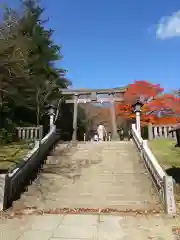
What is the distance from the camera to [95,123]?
4003 centimetres

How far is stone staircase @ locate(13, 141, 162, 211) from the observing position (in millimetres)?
8148

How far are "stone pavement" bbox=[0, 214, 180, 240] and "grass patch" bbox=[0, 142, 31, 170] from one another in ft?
15.2

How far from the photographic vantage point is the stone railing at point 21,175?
7.93 meters

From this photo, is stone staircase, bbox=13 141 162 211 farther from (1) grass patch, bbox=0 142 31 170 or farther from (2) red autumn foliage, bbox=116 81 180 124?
(2) red autumn foliage, bbox=116 81 180 124

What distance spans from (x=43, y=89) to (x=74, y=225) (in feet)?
55.6

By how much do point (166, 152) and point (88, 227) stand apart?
829 cm

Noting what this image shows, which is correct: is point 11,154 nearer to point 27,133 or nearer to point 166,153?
point 27,133

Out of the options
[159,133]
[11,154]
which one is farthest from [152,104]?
[11,154]

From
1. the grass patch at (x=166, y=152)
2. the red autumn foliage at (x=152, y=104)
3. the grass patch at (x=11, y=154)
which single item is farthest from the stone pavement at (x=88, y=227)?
the red autumn foliage at (x=152, y=104)

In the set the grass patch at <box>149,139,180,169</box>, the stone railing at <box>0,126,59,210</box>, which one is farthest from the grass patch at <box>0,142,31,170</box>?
the grass patch at <box>149,139,180,169</box>

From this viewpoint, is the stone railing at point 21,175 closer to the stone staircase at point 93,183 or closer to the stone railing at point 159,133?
the stone staircase at point 93,183

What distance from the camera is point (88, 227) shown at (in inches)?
237

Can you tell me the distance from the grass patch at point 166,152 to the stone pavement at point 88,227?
4828mm

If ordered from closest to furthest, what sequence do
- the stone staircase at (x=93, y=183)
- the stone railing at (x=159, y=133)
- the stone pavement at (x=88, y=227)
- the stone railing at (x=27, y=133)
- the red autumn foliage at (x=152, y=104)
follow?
the stone pavement at (x=88, y=227)
the stone staircase at (x=93, y=183)
the stone railing at (x=159, y=133)
the stone railing at (x=27, y=133)
the red autumn foliage at (x=152, y=104)
